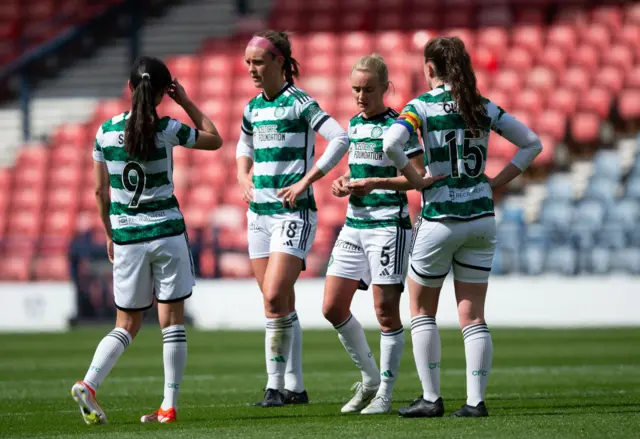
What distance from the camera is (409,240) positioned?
22.3 feet

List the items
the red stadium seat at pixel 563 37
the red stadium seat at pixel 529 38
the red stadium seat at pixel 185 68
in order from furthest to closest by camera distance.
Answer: the red stadium seat at pixel 185 68 < the red stadium seat at pixel 529 38 < the red stadium seat at pixel 563 37

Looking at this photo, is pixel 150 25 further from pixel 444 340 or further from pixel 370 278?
pixel 370 278

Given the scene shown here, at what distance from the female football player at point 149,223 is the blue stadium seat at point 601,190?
1120cm

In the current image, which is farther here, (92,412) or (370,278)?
(370,278)

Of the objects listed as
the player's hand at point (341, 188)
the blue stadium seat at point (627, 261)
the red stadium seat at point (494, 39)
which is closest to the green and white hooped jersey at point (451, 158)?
the player's hand at point (341, 188)

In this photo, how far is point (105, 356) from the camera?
6.17 m

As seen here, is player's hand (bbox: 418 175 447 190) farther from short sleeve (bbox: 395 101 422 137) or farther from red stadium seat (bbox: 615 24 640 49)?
red stadium seat (bbox: 615 24 640 49)

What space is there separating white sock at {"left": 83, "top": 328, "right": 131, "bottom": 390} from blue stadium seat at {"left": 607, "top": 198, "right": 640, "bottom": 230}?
1020cm

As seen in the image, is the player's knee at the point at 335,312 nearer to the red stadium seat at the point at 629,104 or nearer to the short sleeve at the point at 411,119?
the short sleeve at the point at 411,119

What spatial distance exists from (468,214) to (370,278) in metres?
1.13

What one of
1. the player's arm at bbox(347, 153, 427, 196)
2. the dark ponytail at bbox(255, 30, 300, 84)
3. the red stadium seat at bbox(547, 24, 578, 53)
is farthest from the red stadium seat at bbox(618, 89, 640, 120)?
the player's arm at bbox(347, 153, 427, 196)

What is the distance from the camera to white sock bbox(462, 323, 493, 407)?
5949 millimetres

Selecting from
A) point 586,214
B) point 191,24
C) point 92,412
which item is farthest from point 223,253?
point 92,412

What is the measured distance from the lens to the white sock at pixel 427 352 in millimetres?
6047
